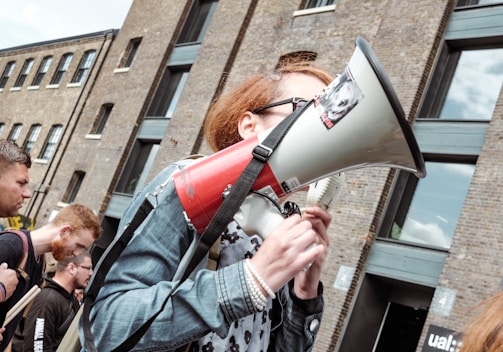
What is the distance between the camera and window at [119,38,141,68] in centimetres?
2392

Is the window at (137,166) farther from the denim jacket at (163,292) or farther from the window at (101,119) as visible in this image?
the denim jacket at (163,292)

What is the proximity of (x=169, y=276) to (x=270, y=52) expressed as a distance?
16521 millimetres

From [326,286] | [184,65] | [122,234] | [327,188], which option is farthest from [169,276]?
[184,65]

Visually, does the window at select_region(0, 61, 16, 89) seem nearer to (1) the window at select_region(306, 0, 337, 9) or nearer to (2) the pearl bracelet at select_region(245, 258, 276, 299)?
(1) the window at select_region(306, 0, 337, 9)

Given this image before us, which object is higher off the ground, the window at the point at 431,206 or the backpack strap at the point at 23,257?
the window at the point at 431,206

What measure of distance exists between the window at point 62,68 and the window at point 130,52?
6.55 m


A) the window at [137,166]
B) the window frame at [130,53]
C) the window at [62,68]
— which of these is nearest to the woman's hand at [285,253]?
the window at [137,166]

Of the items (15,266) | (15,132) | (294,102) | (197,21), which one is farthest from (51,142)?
(294,102)

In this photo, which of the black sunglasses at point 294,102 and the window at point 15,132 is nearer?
the black sunglasses at point 294,102

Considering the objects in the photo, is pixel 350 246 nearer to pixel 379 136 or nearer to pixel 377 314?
pixel 377 314

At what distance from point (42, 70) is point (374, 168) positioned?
78.7 ft

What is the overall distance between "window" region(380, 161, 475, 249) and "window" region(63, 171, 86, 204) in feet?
47.3

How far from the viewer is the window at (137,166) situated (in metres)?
20.6

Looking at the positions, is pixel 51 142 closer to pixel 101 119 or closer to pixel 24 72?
pixel 101 119
